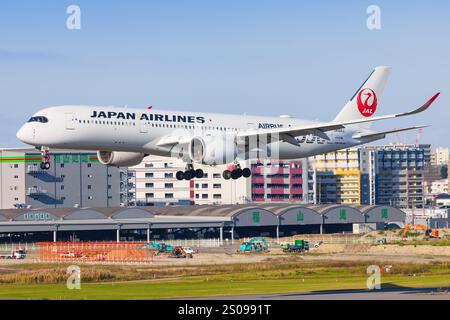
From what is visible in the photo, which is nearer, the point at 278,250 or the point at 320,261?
the point at 320,261

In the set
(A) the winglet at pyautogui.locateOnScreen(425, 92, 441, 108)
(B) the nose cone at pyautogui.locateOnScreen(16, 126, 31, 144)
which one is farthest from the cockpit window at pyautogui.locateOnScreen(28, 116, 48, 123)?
(A) the winglet at pyautogui.locateOnScreen(425, 92, 441, 108)

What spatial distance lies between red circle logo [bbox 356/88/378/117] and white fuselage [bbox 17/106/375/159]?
1876 cm

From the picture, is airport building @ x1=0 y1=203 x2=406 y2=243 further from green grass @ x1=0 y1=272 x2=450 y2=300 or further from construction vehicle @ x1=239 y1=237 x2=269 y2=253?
green grass @ x1=0 y1=272 x2=450 y2=300

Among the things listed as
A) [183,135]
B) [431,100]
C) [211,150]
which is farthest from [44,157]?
[431,100]

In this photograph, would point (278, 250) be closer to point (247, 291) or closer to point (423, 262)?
point (423, 262)

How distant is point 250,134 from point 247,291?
50.5 feet

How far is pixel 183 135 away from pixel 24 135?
14.6 m

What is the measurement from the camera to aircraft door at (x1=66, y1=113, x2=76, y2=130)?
8350cm

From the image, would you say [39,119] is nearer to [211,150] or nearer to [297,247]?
[211,150]

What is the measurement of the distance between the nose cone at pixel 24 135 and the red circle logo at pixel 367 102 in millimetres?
41899

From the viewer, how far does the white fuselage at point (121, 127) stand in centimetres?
8369
